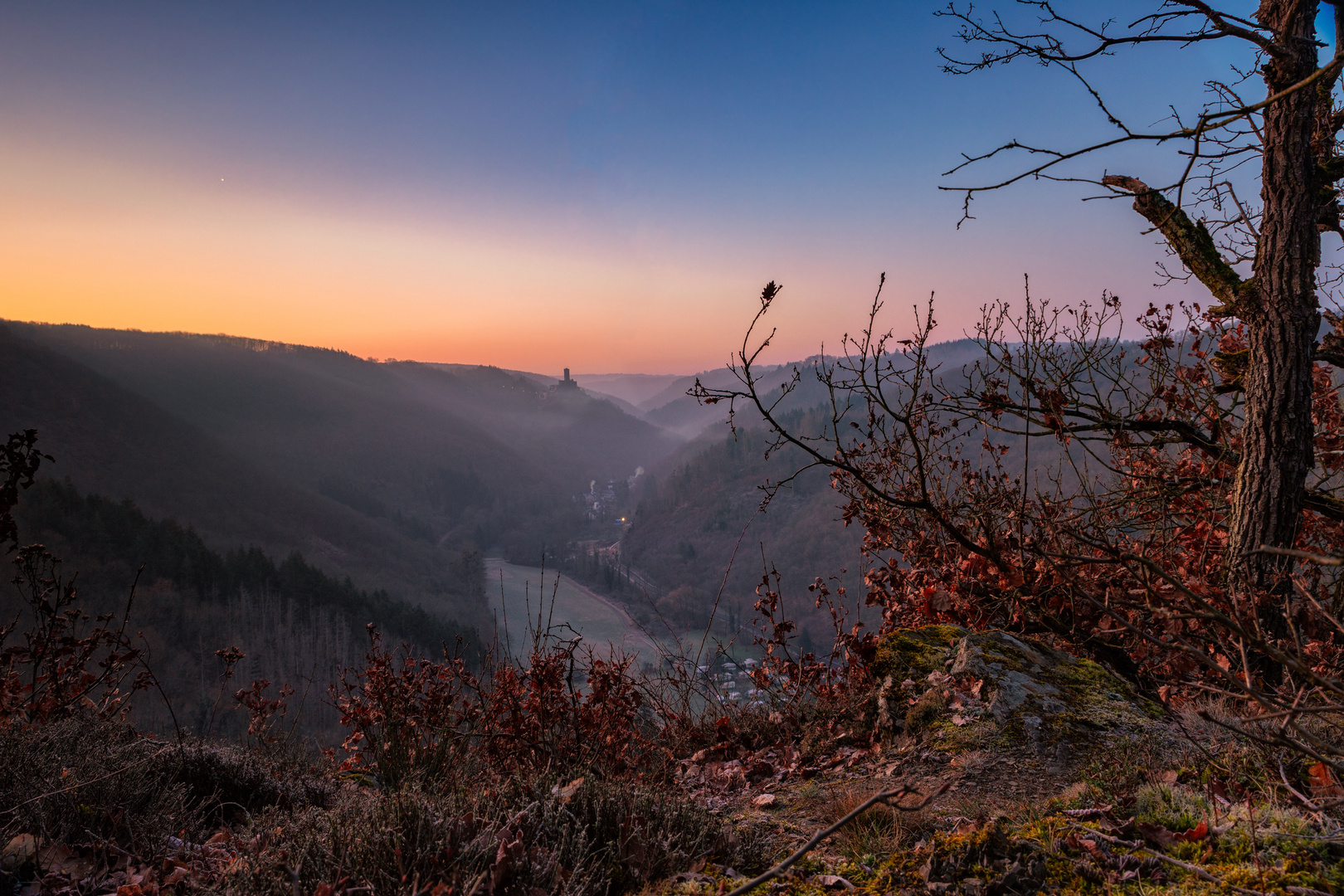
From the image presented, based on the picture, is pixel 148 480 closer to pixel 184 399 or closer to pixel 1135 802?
pixel 184 399

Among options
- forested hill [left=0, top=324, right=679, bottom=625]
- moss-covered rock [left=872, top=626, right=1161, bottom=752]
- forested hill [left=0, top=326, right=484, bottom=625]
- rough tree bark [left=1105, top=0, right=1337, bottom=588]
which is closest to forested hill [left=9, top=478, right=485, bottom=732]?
forested hill [left=0, top=326, right=484, bottom=625]

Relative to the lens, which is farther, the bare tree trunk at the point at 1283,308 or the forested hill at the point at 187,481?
the forested hill at the point at 187,481

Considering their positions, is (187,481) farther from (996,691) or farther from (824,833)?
(824,833)

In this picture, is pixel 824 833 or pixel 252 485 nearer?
pixel 824 833

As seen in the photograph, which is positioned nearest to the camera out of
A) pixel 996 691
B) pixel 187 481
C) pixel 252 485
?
pixel 996 691

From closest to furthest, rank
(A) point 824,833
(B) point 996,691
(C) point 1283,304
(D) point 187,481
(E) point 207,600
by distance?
(A) point 824,833 < (B) point 996,691 < (C) point 1283,304 < (E) point 207,600 < (D) point 187,481

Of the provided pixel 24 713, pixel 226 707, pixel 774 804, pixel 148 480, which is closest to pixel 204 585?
pixel 226 707

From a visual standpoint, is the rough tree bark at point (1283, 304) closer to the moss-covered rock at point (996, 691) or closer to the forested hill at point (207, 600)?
the moss-covered rock at point (996, 691)

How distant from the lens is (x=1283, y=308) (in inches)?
163

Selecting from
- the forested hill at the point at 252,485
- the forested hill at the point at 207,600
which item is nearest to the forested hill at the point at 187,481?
the forested hill at the point at 252,485

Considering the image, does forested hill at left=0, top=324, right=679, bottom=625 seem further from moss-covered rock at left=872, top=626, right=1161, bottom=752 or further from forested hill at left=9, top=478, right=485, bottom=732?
moss-covered rock at left=872, top=626, right=1161, bottom=752

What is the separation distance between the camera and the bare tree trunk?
4.11 meters

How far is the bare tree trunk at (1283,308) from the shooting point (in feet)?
13.5

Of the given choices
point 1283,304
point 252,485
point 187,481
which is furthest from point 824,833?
point 252,485
